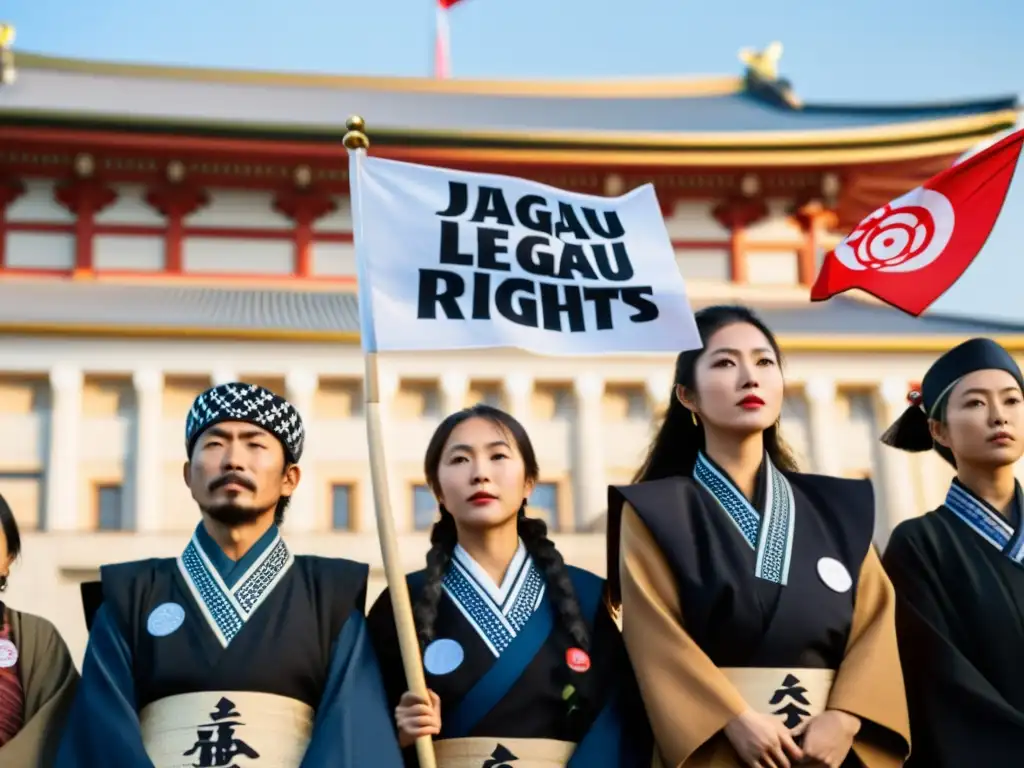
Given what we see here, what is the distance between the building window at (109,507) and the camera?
11.5m

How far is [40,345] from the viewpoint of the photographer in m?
11.5

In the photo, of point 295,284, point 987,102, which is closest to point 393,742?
point 295,284

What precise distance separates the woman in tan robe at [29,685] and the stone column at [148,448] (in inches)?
324

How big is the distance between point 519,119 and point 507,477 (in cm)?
1319

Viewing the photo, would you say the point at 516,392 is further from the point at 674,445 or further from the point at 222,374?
the point at 674,445

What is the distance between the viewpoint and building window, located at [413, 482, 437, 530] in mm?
11445

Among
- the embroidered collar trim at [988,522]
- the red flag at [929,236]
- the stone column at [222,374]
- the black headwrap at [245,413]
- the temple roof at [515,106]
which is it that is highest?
the temple roof at [515,106]

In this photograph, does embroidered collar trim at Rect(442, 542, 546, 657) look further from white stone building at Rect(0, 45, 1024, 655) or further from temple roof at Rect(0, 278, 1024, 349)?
temple roof at Rect(0, 278, 1024, 349)

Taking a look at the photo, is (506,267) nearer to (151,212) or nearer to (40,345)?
(40,345)

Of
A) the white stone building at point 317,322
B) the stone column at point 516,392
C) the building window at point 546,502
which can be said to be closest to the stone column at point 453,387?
the white stone building at point 317,322

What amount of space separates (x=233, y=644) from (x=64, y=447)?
9.02 metres

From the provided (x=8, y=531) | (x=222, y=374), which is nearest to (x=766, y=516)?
(x=8, y=531)

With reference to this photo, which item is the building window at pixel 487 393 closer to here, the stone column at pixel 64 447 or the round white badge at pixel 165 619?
the stone column at pixel 64 447

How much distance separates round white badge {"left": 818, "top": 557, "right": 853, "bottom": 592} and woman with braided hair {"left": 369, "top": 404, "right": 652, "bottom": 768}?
532mm
